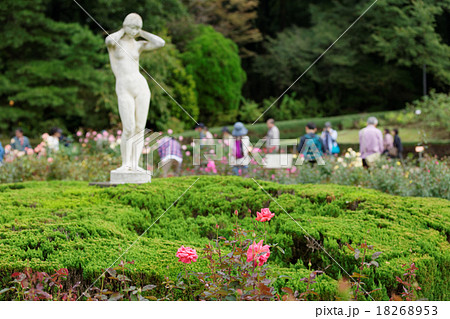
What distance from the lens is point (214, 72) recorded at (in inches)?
745

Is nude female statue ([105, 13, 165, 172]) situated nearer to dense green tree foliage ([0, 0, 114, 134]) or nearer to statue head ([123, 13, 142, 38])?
statue head ([123, 13, 142, 38])

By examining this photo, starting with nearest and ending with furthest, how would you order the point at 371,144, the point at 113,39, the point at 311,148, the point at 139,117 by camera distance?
1. the point at 113,39
2. the point at 139,117
3. the point at 311,148
4. the point at 371,144

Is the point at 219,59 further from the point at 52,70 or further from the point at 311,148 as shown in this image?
the point at 311,148

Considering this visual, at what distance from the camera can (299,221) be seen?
3.62 metres

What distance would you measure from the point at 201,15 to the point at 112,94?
8297mm

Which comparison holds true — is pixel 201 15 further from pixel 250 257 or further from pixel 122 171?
pixel 250 257

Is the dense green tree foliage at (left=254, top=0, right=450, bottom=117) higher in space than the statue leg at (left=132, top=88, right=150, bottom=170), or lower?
higher

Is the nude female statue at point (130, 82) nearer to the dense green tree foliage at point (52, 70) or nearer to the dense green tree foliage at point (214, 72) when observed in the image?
the dense green tree foliage at point (52, 70)

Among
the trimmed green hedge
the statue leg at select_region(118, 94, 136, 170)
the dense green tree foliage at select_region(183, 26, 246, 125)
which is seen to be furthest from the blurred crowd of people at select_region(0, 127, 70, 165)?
the dense green tree foliage at select_region(183, 26, 246, 125)

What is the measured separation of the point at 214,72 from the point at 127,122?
45.0 ft

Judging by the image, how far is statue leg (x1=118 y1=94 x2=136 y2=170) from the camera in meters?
5.52

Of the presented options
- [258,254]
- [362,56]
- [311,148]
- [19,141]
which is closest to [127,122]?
[311,148]

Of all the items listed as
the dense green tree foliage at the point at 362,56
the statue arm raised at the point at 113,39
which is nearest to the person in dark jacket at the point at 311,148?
the statue arm raised at the point at 113,39

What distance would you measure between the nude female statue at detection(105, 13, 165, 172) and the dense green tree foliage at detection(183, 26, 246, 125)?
12569 millimetres
